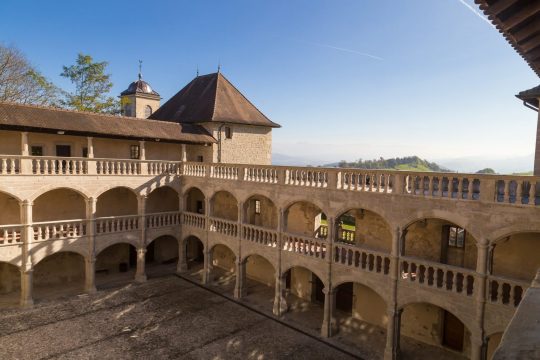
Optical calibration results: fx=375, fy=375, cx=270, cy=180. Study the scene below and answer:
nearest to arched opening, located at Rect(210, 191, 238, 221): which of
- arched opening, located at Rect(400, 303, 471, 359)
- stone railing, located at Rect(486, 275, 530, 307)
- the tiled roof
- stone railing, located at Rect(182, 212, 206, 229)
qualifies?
stone railing, located at Rect(182, 212, 206, 229)

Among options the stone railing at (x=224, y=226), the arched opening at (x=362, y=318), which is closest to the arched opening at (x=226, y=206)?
the stone railing at (x=224, y=226)

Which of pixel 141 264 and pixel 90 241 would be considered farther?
pixel 141 264

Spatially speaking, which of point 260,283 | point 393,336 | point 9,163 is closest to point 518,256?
point 393,336

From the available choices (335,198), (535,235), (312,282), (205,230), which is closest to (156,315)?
(205,230)

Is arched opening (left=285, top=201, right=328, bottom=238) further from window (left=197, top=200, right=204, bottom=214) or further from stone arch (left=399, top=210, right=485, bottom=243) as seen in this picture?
window (left=197, top=200, right=204, bottom=214)

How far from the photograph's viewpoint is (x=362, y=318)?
776 inches

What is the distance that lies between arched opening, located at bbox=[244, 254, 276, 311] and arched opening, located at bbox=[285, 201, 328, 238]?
11.6ft

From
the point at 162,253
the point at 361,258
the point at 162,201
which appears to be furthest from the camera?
the point at 162,253

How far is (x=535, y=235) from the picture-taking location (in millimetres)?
13555

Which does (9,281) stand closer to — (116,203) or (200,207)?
(116,203)

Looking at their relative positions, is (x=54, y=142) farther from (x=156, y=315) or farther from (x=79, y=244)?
(x=156, y=315)

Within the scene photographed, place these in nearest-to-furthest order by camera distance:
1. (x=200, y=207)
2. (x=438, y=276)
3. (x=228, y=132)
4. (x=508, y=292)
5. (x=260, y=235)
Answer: (x=508, y=292) < (x=438, y=276) < (x=260, y=235) < (x=228, y=132) < (x=200, y=207)

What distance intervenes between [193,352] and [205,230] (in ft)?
31.4

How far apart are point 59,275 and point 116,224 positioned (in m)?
4.93
